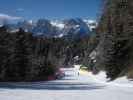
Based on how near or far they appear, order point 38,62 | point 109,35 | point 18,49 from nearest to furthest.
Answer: point 109,35, point 18,49, point 38,62

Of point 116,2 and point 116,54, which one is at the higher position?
point 116,2

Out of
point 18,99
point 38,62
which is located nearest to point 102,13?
point 18,99

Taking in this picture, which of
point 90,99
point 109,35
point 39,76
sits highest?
point 109,35

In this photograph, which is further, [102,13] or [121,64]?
[121,64]

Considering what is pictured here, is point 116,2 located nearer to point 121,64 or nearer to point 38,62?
point 121,64

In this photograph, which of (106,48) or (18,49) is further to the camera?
(18,49)

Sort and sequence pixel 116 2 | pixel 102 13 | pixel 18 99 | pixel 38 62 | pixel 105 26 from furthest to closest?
pixel 38 62 → pixel 105 26 → pixel 102 13 → pixel 116 2 → pixel 18 99

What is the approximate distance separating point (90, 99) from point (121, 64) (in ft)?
94.0

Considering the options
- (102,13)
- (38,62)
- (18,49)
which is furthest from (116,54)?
(102,13)

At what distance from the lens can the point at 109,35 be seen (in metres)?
49.0

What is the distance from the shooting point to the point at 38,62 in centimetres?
6606

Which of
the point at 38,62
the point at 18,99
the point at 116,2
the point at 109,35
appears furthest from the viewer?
the point at 38,62

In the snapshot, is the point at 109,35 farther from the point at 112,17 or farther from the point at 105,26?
the point at 112,17

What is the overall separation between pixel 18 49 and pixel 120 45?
1700cm
